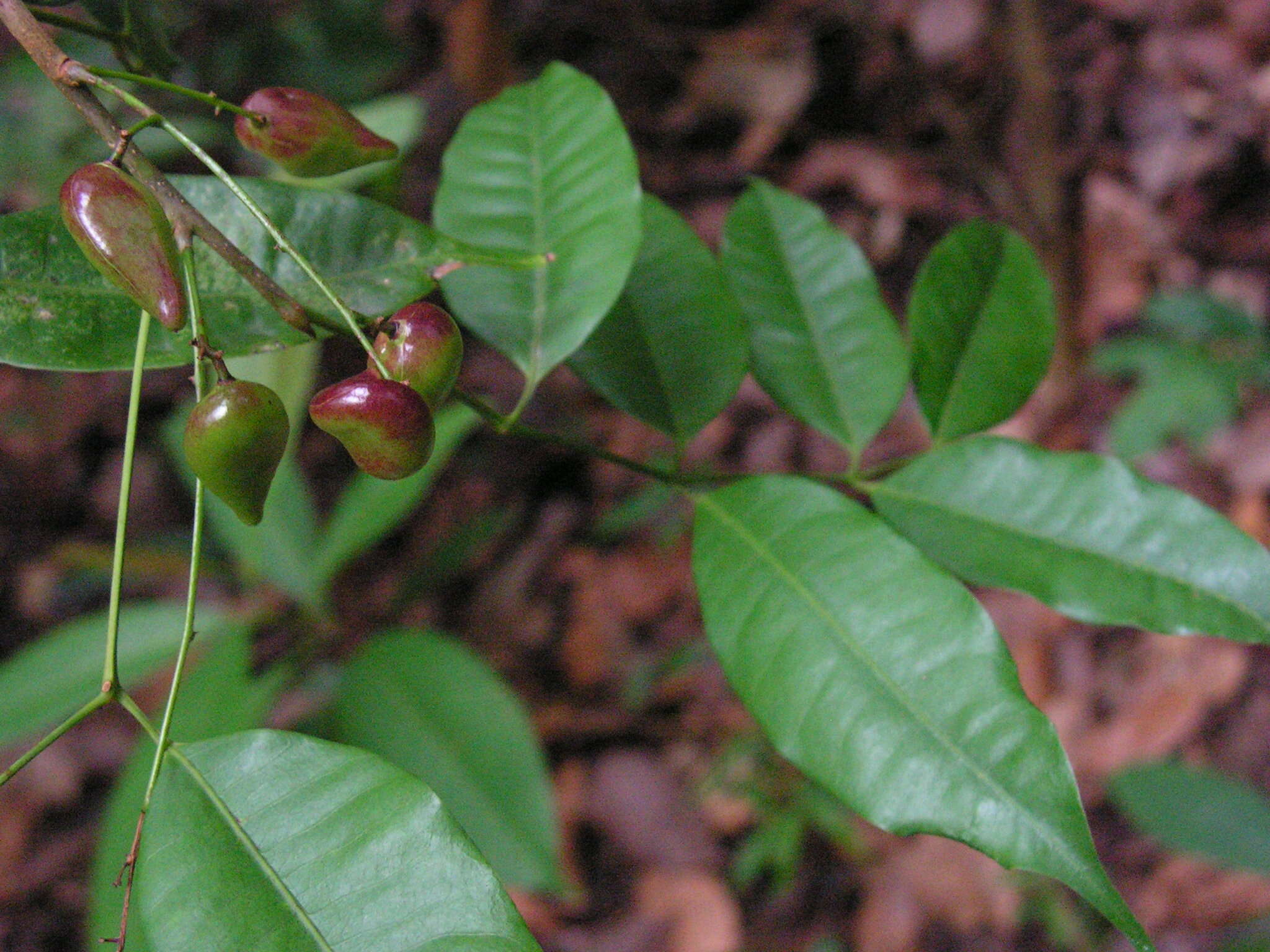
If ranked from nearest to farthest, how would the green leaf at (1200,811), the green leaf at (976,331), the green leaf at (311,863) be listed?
the green leaf at (311,863), the green leaf at (976,331), the green leaf at (1200,811)

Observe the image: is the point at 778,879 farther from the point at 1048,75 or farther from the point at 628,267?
the point at 1048,75

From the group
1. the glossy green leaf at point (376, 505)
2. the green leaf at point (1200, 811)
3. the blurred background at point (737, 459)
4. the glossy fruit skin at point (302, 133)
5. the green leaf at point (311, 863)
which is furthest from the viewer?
the blurred background at point (737, 459)

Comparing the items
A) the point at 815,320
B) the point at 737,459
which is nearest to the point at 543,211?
the point at 815,320

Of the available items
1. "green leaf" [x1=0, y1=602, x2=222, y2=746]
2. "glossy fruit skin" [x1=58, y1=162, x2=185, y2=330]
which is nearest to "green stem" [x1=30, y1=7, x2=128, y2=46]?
"glossy fruit skin" [x1=58, y1=162, x2=185, y2=330]

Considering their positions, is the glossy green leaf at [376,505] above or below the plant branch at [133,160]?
below

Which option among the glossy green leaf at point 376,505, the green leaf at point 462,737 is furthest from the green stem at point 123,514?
the glossy green leaf at point 376,505

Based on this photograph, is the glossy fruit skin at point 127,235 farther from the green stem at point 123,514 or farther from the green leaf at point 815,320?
the green leaf at point 815,320

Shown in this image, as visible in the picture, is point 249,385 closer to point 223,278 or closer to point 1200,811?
point 223,278

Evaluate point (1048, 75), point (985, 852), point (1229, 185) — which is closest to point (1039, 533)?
point (985, 852)
